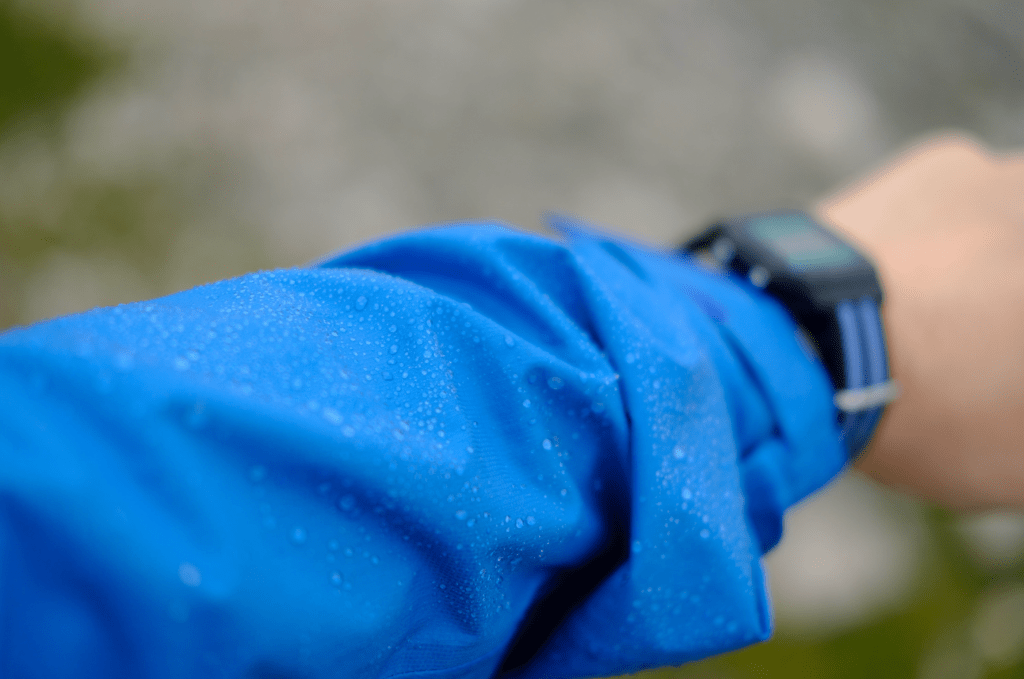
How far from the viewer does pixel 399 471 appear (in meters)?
0.27

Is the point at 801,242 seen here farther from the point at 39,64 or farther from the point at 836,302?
the point at 39,64

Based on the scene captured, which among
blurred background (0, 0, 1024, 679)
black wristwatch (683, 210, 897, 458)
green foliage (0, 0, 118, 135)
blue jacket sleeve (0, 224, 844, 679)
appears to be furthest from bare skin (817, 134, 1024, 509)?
green foliage (0, 0, 118, 135)

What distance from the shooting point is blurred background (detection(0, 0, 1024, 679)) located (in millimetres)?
1109

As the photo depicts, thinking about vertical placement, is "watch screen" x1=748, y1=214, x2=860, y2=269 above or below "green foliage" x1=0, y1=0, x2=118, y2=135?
below

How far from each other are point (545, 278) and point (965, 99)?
5.01ft

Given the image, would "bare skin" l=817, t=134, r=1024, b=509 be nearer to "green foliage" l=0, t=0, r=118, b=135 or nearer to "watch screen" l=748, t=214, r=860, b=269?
"watch screen" l=748, t=214, r=860, b=269

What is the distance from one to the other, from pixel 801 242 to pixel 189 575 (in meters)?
0.61

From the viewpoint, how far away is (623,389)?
0.37 meters

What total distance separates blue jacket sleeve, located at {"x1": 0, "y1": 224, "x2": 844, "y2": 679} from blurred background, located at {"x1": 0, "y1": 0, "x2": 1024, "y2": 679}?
741 mm

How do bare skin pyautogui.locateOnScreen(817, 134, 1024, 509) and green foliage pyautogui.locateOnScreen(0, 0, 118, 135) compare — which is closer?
bare skin pyautogui.locateOnScreen(817, 134, 1024, 509)

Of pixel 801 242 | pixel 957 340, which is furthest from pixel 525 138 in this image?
pixel 957 340

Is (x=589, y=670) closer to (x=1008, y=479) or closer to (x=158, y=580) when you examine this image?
(x=158, y=580)

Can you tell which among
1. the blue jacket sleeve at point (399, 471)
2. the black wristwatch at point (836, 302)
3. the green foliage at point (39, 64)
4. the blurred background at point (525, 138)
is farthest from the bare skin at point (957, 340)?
the green foliage at point (39, 64)

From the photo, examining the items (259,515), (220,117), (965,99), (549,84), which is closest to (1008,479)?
(259,515)
